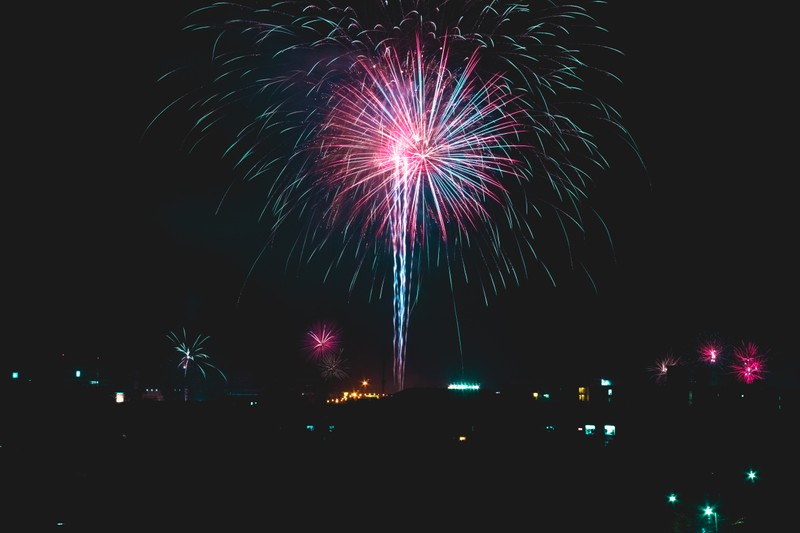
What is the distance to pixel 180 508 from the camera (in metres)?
22.0

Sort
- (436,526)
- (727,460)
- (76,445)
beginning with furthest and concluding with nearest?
(727,460) → (76,445) → (436,526)

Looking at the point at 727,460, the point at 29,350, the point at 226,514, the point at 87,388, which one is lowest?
the point at 727,460

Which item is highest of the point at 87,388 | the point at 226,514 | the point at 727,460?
the point at 87,388

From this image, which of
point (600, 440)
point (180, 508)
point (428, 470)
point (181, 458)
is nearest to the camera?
point (180, 508)

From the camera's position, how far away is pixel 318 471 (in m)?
28.8

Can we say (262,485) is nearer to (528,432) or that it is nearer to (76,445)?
(76,445)

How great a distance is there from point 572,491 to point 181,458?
63.3ft

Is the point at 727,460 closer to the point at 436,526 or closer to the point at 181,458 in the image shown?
the point at 436,526

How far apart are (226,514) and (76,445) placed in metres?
17.7

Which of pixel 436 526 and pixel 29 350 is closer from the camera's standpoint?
pixel 436 526

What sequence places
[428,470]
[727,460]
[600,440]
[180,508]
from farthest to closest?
[600,440]
[727,460]
[428,470]
[180,508]

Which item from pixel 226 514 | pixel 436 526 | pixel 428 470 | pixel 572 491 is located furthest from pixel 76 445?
pixel 572 491

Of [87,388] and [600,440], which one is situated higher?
[87,388]

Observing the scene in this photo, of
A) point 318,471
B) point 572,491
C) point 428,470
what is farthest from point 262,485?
point 572,491
